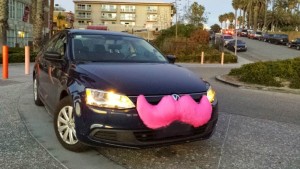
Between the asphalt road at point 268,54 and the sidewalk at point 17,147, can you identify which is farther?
the asphalt road at point 268,54

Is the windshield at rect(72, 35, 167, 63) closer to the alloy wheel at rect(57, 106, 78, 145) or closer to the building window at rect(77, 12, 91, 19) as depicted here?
the alloy wheel at rect(57, 106, 78, 145)

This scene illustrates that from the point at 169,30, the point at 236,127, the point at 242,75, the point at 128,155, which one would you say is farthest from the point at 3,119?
the point at 169,30

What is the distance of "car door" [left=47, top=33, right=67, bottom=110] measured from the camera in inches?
207

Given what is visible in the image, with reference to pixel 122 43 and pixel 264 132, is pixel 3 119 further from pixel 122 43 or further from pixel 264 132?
pixel 264 132

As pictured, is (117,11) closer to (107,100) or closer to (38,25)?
(38,25)

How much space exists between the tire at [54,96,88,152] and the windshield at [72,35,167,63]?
76 cm

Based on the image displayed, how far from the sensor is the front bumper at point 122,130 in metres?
4.14

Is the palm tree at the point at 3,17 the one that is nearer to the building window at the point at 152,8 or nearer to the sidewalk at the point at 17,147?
the sidewalk at the point at 17,147

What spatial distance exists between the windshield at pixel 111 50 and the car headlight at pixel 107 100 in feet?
3.62

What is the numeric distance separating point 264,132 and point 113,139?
288 centimetres

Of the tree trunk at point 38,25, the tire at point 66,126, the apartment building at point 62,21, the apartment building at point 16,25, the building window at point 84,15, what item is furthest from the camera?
the building window at point 84,15

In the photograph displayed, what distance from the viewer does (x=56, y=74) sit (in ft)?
17.9

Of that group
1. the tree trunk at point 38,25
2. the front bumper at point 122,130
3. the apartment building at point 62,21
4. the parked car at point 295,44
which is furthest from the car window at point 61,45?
the parked car at point 295,44

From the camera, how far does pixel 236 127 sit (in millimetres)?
6320
